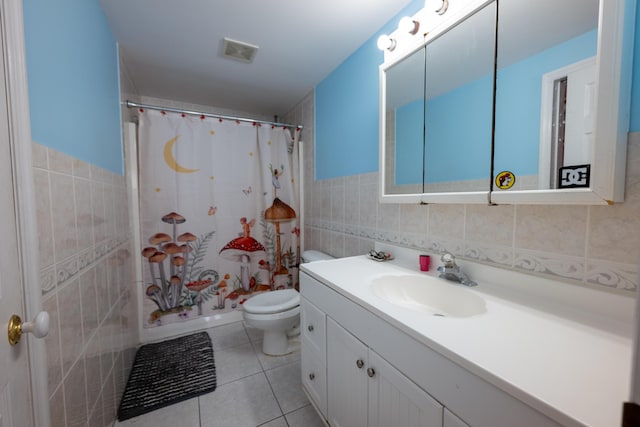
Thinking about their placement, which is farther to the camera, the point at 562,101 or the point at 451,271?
the point at 451,271

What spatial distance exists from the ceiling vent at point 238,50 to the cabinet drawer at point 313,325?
163 cm

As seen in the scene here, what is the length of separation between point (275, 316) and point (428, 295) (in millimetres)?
1020

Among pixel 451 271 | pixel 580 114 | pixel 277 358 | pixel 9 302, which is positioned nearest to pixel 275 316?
pixel 277 358

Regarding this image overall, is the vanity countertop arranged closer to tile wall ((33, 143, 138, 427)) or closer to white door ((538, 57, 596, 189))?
white door ((538, 57, 596, 189))

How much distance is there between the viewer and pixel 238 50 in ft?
5.19

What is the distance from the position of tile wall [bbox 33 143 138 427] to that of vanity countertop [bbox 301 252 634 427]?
3.05 ft

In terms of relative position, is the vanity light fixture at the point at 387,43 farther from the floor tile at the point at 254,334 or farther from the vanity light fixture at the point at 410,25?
the floor tile at the point at 254,334

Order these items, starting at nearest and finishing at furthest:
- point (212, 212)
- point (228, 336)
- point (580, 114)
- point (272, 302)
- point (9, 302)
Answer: point (9, 302) → point (580, 114) → point (272, 302) → point (228, 336) → point (212, 212)

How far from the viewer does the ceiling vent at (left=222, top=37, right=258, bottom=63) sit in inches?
59.5

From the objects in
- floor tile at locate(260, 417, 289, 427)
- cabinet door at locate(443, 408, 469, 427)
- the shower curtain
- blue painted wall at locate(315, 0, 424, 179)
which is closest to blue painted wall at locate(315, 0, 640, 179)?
blue painted wall at locate(315, 0, 424, 179)

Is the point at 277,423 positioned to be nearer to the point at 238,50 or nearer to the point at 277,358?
the point at 277,358

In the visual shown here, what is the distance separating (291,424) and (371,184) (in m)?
1.38

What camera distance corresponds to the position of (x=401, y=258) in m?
1.31

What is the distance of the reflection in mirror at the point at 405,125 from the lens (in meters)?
1.21
